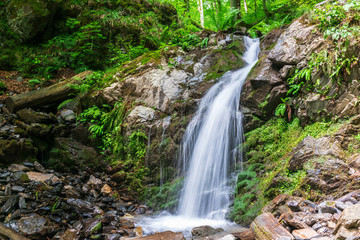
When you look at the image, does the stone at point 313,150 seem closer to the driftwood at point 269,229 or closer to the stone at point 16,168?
the driftwood at point 269,229

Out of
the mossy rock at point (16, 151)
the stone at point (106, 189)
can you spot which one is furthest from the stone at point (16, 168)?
the stone at point (106, 189)

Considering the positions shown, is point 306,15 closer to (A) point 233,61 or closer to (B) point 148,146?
(A) point 233,61

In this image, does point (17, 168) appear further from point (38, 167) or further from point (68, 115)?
point (68, 115)

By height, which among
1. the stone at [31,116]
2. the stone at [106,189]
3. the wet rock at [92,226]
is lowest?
the stone at [106,189]

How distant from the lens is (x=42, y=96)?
7.83 metres

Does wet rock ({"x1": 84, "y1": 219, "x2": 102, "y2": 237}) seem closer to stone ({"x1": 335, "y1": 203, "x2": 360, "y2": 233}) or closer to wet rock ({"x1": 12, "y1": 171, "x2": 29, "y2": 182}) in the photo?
wet rock ({"x1": 12, "y1": 171, "x2": 29, "y2": 182})

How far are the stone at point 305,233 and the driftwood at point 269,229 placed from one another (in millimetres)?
68

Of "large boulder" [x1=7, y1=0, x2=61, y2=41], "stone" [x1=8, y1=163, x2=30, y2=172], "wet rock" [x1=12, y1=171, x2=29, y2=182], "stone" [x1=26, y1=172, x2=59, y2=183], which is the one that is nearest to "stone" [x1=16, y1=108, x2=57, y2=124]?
"stone" [x1=8, y1=163, x2=30, y2=172]

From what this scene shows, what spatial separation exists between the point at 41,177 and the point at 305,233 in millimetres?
5329

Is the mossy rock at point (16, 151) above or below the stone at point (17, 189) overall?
above

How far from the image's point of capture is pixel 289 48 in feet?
17.7

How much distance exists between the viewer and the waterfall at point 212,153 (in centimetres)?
512

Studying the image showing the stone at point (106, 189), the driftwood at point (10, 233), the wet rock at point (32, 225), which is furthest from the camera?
the stone at point (106, 189)

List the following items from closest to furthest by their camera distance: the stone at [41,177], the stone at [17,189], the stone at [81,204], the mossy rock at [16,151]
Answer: the stone at [17,189]
the stone at [81,204]
the stone at [41,177]
the mossy rock at [16,151]
